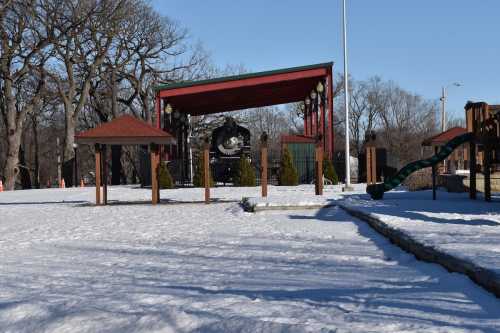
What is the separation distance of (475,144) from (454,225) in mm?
6430

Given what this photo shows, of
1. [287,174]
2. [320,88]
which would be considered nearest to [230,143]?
[287,174]

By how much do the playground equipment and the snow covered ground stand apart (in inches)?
36.4

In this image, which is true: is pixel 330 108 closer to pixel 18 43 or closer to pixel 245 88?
pixel 245 88

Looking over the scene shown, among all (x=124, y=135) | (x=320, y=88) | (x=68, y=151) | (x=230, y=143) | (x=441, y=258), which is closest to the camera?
(x=441, y=258)

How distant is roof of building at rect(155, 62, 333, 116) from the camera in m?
25.5

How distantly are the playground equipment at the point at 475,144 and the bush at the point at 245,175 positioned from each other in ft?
39.0

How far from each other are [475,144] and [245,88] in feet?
49.7

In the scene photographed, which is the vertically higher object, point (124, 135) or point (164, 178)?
point (124, 135)

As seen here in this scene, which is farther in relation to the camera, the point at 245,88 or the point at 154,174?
the point at 245,88

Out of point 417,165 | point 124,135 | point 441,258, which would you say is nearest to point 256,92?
point 124,135

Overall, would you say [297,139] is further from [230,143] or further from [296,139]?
[230,143]

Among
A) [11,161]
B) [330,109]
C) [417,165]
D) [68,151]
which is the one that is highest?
[330,109]

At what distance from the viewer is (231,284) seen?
5031mm

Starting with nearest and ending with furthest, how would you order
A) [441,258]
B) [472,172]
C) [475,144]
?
[441,258] < [472,172] < [475,144]
